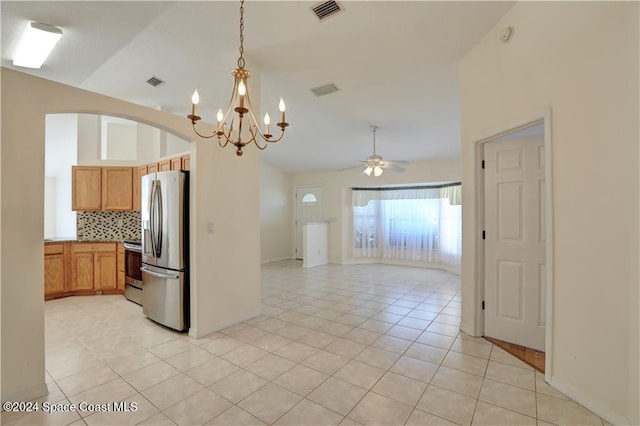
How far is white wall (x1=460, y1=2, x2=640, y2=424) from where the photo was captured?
178 centimetres

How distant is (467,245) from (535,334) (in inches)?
40.1

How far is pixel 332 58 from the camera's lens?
3.42m

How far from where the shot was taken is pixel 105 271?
4.74 meters

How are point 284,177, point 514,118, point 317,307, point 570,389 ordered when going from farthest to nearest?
point 284,177 → point 317,307 → point 514,118 → point 570,389

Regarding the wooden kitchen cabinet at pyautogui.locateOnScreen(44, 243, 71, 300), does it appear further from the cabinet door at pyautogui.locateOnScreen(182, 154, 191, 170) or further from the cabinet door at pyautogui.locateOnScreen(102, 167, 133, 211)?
the cabinet door at pyautogui.locateOnScreen(182, 154, 191, 170)

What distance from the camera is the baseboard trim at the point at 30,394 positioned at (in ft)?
6.46

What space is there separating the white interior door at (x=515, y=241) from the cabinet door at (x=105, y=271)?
215 inches

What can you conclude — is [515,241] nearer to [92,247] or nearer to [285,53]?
[285,53]

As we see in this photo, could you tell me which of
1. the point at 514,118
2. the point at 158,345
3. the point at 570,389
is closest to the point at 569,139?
the point at 514,118

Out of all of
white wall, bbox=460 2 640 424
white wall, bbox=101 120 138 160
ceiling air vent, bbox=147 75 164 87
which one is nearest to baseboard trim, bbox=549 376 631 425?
white wall, bbox=460 2 640 424

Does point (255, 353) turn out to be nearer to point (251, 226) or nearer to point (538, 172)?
point (251, 226)

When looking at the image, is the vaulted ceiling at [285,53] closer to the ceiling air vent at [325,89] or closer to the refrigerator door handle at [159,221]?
the ceiling air vent at [325,89]

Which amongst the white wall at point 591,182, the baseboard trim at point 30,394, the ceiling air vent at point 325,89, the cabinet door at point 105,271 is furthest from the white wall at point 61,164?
the white wall at point 591,182

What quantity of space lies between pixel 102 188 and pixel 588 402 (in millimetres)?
6487
